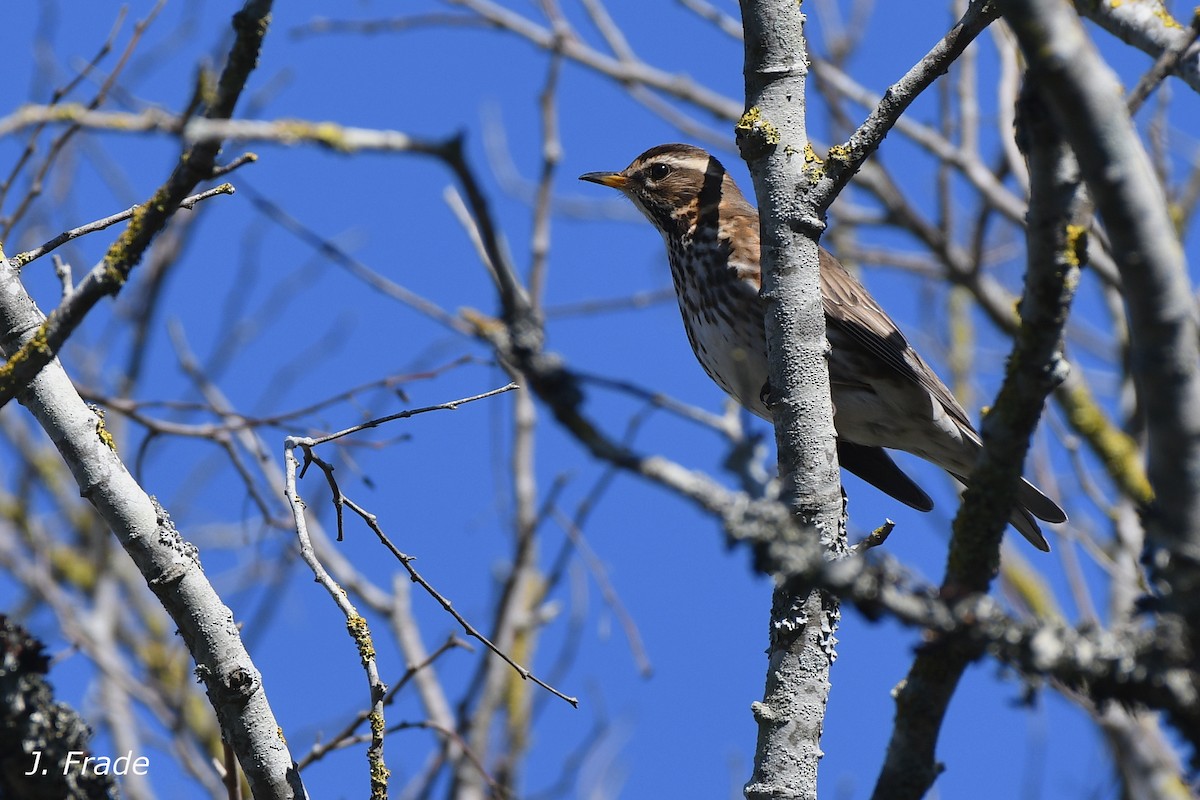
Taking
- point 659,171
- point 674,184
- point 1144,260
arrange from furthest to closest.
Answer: point 659,171 → point 674,184 → point 1144,260

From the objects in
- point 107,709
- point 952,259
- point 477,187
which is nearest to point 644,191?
point 952,259

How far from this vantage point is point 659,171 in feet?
22.7

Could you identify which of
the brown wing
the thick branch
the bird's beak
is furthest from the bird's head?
the thick branch

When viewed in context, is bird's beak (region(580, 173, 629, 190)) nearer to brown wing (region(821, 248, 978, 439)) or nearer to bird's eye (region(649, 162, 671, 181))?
bird's eye (region(649, 162, 671, 181))

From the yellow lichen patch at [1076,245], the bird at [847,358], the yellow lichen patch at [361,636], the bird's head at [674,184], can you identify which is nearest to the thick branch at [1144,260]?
the yellow lichen patch at [1076,245]

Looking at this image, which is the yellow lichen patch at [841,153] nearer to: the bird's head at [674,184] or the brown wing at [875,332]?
the brown wing at [875,332]

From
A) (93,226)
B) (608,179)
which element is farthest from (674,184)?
(93,226)

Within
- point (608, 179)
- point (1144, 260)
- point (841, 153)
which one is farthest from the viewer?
point (608, 179)

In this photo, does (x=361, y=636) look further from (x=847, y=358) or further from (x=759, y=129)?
(x=847, y=358)

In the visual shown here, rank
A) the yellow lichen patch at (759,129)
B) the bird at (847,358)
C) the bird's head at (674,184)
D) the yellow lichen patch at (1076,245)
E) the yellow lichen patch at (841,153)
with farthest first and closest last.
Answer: the bird's head at (674,184), the bird at (847,358), the yellow lichen patch at (759,129), the yellow lichen patch at (841,153), the yellow lichen patch at (1076,245)

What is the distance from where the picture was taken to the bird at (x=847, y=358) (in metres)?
5.70

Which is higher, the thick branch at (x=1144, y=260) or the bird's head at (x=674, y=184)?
the bird's head at (x=674, y=184)

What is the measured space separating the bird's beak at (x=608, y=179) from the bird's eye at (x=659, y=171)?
219 millimetres

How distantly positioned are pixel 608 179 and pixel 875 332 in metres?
2.06
